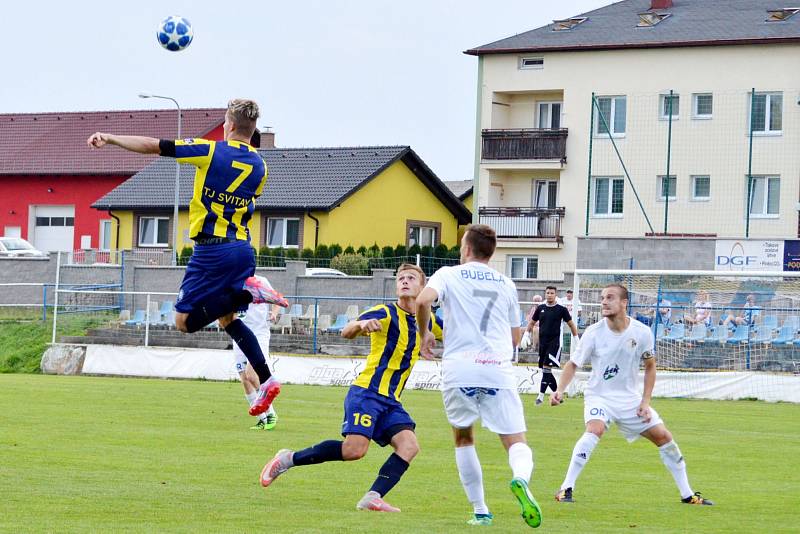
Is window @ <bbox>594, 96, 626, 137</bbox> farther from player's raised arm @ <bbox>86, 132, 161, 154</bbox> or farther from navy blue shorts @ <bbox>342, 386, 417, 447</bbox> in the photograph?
player's raised arm @ <bbox>86, 132, 161, 154</bbox>

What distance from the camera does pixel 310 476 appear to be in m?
12.3

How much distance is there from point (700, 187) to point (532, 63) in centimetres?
920

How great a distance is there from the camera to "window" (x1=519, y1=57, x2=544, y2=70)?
Result: 2099 inches

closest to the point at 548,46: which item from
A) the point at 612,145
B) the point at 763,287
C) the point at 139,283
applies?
the point at 612,145

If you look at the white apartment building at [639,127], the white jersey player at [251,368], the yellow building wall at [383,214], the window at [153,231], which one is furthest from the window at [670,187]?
the white jersey player at [251,368]

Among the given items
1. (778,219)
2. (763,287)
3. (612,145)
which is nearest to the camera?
(763,287)

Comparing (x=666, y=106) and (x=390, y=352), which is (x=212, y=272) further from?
(x=666, y=106)

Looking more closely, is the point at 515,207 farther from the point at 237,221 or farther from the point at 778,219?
the point at 237,221

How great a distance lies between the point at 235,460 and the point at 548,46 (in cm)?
4146

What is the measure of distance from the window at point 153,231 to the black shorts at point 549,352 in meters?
37.3

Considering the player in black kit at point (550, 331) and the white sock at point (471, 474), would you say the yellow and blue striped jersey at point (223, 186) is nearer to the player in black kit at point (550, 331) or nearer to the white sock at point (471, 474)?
the white sock at point (471, 474)

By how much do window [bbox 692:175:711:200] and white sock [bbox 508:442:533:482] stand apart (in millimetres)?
40877

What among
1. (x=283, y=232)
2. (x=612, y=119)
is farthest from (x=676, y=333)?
(x=283, y=232)

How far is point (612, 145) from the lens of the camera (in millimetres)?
49812
